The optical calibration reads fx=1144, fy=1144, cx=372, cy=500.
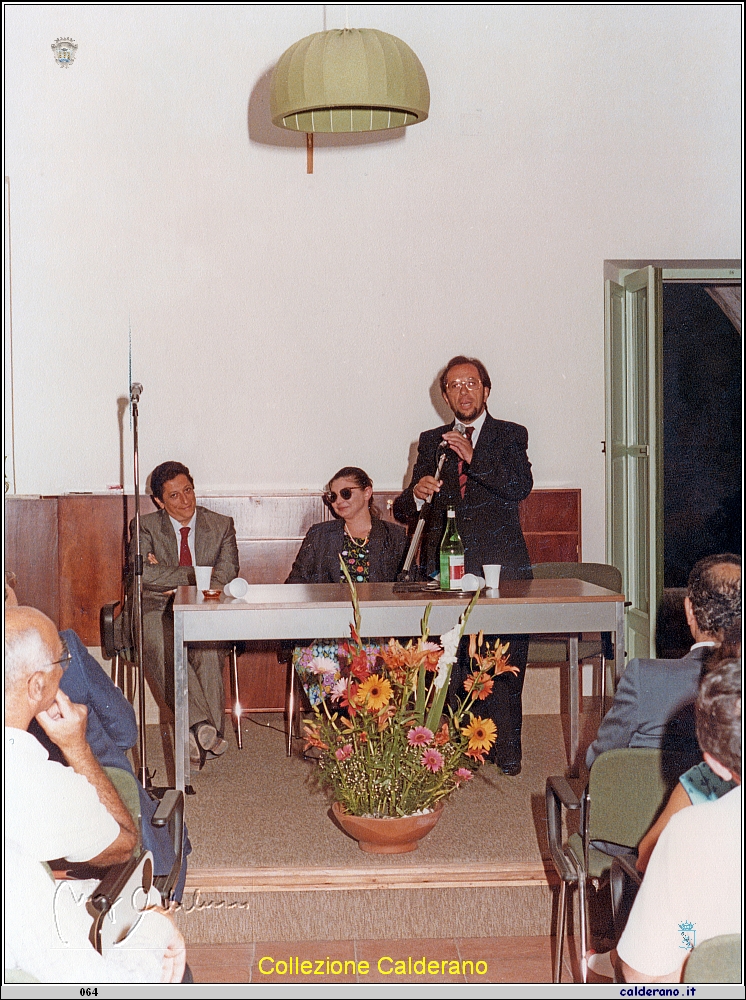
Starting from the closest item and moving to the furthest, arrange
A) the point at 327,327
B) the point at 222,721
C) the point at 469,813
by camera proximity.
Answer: the point at 469,813, the point at 222,721, the point at 327,327

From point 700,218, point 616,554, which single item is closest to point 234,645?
point 616,554

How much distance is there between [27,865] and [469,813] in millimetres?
1542

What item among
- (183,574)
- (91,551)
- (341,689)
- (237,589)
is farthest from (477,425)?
(91,551)

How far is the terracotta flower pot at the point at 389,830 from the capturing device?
3.00 metres

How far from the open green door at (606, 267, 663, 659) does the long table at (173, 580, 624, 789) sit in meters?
1.28

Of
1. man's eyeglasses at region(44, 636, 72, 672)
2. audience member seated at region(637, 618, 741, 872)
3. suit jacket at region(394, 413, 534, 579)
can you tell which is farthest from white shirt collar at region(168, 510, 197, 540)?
audience member seated at region(637, 618, 741, 872)

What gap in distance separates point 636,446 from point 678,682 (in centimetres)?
258

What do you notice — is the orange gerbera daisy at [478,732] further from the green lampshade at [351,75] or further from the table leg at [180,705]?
the green lampshade at [351,75]

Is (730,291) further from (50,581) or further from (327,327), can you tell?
(50,581)

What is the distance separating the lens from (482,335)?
5.01m

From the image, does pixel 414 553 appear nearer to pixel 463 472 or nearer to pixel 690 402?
pixel 463 472

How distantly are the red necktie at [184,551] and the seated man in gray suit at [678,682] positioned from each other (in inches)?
88.9

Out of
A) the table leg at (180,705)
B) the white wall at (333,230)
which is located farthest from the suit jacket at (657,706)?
the white wall at (333,230)

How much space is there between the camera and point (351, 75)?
300cm
